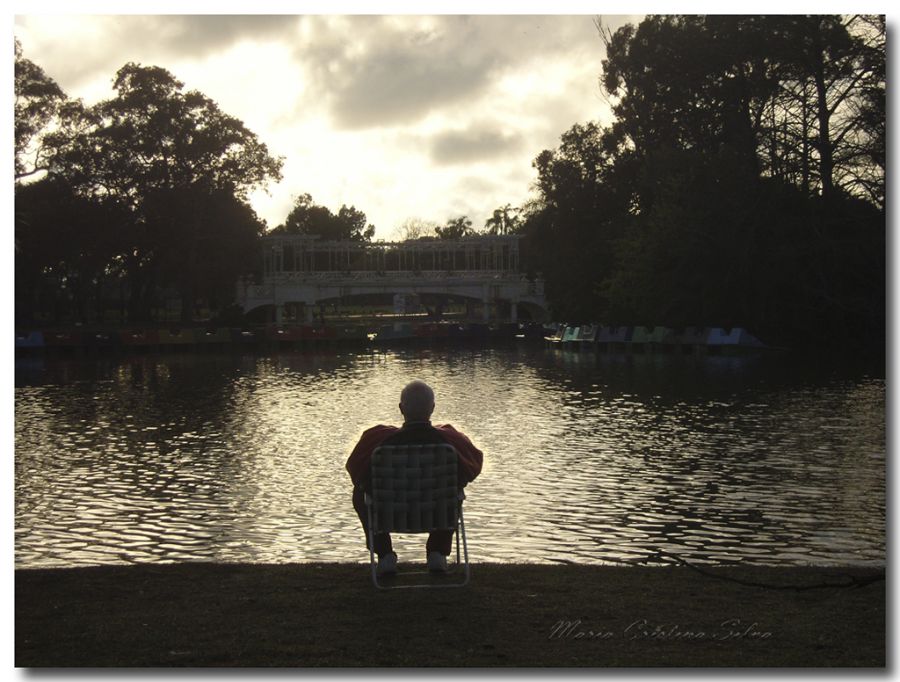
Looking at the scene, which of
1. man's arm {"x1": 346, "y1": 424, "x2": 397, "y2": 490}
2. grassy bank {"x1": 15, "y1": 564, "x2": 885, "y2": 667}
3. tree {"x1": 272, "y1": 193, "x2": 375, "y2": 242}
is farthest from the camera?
tree {"x1": 272, "y1": 193, "x2": 375, "y2": 242}

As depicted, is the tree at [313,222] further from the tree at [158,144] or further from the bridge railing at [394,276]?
the tree at [158,144]

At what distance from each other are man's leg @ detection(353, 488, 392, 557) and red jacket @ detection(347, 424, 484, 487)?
175mm

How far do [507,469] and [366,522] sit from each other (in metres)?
8.83

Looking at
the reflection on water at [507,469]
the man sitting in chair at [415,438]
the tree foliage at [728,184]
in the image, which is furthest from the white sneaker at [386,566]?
the tree foliage at [728,184]

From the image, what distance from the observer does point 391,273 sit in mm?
91375

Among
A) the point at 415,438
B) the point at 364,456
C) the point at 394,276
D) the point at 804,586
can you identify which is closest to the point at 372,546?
the point at 364,456

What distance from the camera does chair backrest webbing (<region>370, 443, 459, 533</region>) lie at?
25.1 feet

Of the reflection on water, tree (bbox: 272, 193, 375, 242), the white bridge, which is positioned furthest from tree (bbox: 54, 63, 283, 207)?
tree (bbox: 272, 193, 375, 242)

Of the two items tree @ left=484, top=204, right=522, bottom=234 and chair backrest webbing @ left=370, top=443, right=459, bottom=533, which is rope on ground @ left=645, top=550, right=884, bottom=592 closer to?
chair backrest webbing @ left=370, top=443, right=459, bottom=533

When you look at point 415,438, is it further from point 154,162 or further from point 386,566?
point 154,162

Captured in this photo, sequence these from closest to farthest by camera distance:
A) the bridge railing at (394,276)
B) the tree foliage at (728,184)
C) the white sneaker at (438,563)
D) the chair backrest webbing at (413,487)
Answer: the chair backrest webbing at (413,487)
the white sneaker at (438,563)
the tree foliage at (728,184)
the bridge railing at (394,276)

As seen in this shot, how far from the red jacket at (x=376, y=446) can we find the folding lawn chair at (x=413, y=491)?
9 centimetres

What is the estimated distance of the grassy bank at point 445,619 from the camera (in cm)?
638
